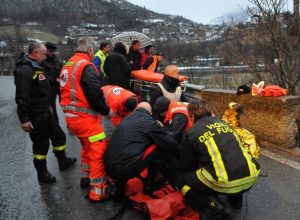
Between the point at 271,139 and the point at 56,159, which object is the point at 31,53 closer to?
the point at 56,159

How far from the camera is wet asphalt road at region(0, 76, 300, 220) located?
385 centimetres

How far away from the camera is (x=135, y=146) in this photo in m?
3.88

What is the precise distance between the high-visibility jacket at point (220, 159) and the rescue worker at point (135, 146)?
50cm

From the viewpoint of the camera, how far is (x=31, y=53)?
474 cm

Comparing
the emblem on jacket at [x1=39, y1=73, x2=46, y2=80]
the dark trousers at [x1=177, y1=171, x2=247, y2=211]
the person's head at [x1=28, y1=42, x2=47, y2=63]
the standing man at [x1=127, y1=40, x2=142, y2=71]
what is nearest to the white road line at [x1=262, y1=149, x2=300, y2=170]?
the dark trousers at [x1=177, y1=171, x2=247, y2=211]

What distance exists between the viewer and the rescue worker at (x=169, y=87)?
5857mm

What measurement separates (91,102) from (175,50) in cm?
2907

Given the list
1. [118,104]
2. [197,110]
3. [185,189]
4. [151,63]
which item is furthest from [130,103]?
[151,63]

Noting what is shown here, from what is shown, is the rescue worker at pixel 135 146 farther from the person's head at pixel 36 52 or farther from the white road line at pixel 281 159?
the white road line at pixel 281 159

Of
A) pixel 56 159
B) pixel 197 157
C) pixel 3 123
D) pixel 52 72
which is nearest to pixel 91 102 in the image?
pixel 197 157

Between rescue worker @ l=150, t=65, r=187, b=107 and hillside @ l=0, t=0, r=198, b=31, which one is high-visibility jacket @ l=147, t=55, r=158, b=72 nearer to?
rescue worker @ l=150, t=65, r=187, b=107

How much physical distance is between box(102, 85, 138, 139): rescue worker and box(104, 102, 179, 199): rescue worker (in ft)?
3.24

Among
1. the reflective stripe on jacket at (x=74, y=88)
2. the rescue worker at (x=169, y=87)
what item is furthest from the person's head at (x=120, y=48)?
the reflective stripe on jacket at (x=74, y=88)

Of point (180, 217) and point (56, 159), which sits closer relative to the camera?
point (180, 217)
